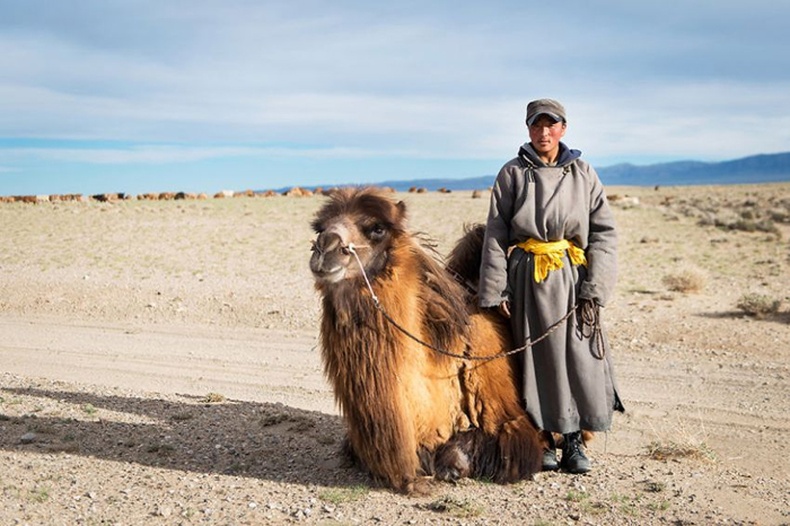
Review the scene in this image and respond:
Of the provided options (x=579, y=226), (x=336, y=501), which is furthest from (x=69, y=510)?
(x=579, y=226)

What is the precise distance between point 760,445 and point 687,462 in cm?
130

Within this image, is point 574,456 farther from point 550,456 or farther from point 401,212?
point 401,212

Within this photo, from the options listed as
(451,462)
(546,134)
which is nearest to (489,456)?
(451,462)

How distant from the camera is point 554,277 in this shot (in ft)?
19.4

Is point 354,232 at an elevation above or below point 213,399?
above

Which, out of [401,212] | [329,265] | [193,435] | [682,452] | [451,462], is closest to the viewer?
[329,265]

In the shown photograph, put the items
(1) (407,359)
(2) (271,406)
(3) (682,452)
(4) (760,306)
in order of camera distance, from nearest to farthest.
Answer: (1) (407,359) → (3) (682,452) → (2) (271,406) → (4) (760,306)

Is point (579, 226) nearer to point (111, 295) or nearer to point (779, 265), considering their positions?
point (111, 295)

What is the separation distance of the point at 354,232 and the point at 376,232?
16 centimetres

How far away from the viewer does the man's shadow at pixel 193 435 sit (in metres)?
6.41

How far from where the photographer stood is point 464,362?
5805 mm

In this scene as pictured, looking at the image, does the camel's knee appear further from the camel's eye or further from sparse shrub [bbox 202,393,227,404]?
sparse shrub [bbox 202,393,227,404]

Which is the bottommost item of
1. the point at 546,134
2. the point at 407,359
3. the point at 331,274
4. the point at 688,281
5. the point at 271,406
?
the point at 271,406

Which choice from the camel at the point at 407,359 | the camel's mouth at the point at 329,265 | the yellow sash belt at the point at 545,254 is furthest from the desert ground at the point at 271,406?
the yellow sash belt at the point at 545,254
